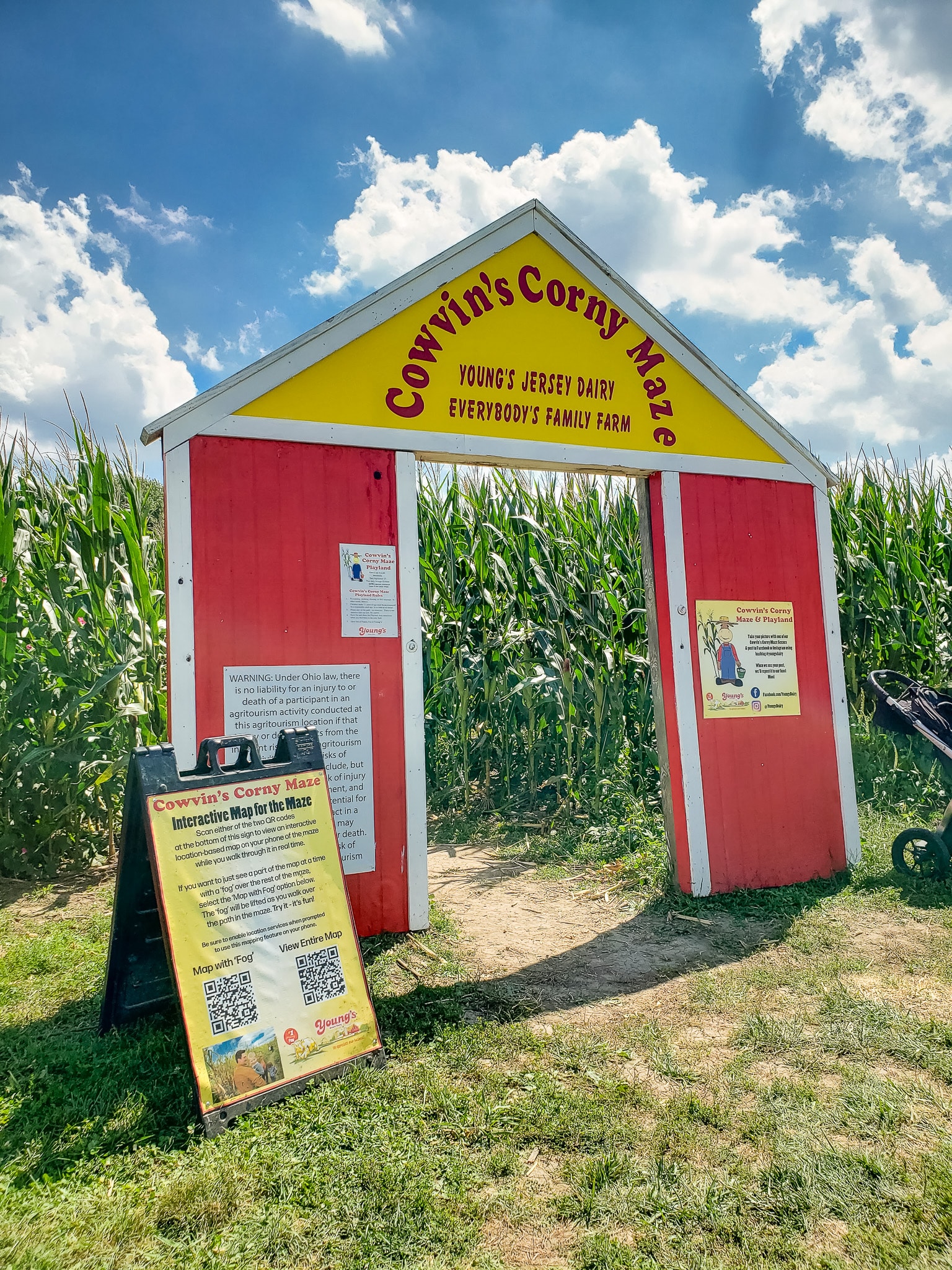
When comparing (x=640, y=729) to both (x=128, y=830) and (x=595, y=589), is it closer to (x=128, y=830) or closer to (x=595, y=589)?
(x=595, y=589)

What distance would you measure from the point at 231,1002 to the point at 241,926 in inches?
10.8

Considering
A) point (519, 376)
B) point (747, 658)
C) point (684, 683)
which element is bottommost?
point (684, 683)

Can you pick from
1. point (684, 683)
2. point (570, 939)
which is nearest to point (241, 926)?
point (570, 939)

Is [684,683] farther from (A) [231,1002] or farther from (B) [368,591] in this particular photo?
(A) [231,1002]

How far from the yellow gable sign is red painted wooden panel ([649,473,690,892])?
0.51m

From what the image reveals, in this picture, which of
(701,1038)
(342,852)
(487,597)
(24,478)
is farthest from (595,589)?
(24,478)

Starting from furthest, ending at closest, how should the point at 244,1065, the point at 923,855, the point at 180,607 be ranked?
the point at 923,855 → the point at 180,607 → the point at 244,1065

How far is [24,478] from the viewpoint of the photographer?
6031 mm

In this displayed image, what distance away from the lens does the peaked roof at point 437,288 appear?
4.25 m

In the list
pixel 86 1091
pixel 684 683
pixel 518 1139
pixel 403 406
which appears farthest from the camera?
pixel 684 683

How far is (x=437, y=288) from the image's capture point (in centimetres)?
480

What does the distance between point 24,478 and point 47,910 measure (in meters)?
3.23

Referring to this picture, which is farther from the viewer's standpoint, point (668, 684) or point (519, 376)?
point (668, 684)

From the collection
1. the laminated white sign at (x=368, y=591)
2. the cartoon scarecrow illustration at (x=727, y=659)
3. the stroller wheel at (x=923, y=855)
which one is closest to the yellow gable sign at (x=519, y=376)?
the laminated white sign at (x=368, y=591)
